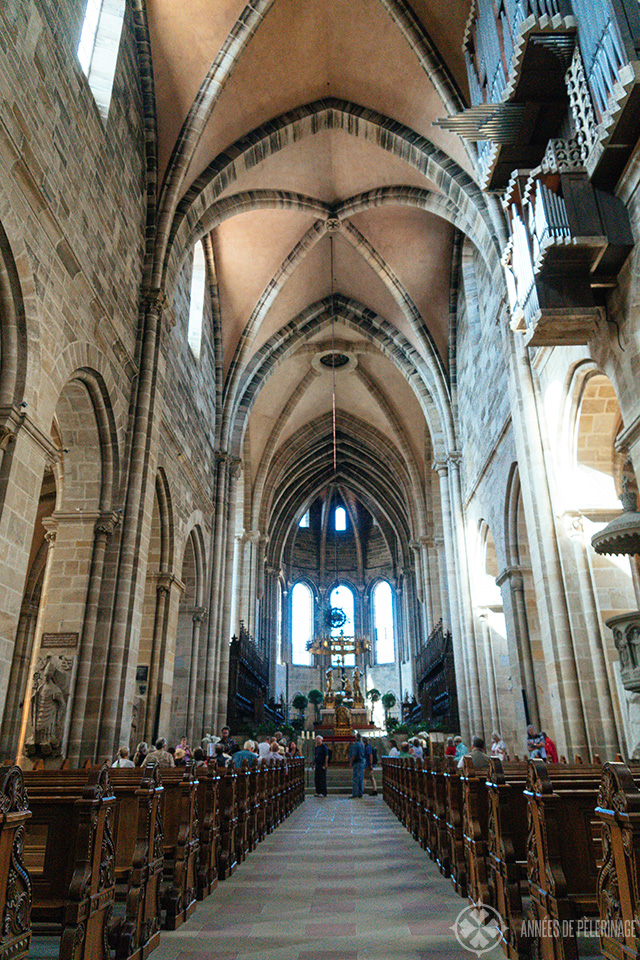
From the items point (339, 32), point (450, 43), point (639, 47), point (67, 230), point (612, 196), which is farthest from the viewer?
point (339, 32)

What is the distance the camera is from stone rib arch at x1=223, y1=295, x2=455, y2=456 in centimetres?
2030

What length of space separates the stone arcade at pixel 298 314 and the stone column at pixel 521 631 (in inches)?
2.0

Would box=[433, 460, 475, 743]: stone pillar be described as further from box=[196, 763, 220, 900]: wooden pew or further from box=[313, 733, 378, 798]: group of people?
box=[196, 763, 220, 900]: wooden pew

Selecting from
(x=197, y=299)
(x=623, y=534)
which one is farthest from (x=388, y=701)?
(x=623, y=534)

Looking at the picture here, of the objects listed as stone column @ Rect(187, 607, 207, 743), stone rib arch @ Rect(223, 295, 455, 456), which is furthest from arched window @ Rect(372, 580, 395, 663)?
stone column @ Rect(187, 607, 207, 743)

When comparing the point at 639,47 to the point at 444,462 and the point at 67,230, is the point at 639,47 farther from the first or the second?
the point at 444,462

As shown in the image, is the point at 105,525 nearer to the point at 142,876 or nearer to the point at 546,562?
the point at 546,562

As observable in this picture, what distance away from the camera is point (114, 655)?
10039mm

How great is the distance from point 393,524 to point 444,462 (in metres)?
13.2

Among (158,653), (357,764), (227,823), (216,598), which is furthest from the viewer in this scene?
(216,598)

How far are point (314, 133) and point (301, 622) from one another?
2610 cm

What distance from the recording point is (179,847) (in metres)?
4.86

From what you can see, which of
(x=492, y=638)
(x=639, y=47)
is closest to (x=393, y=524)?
(x=492, y=638)

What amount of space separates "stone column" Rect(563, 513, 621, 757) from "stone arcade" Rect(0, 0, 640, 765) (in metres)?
0.03
